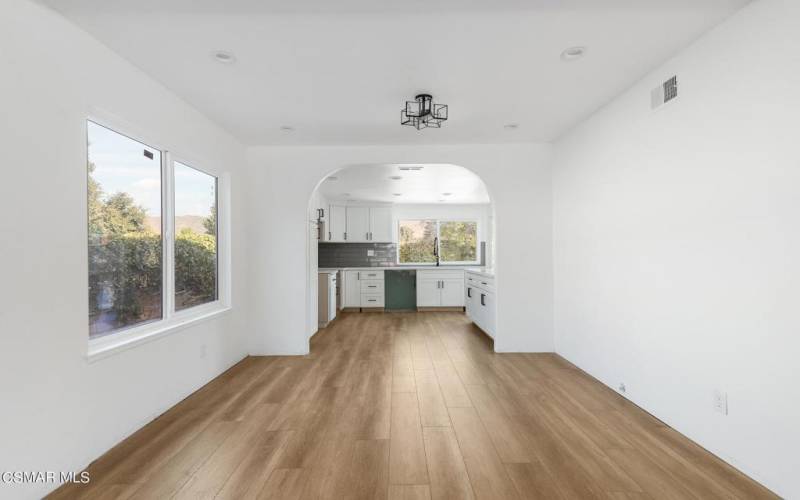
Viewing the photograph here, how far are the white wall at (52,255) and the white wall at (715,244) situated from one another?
3504 mm

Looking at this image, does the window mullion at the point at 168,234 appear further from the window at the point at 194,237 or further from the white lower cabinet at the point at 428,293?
the white lower cabinet at the point at 428,293

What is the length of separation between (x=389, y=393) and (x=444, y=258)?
5.76 meters

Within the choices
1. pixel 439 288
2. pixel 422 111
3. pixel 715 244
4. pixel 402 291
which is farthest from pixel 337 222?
pixel 715 244

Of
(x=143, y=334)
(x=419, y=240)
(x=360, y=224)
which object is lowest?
(x=143, y=334)

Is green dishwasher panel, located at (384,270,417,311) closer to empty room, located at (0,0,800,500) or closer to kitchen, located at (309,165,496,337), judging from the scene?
kitchen, located at (309,165,496,337)

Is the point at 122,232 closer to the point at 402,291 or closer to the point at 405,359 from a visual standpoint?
the point at 405,359

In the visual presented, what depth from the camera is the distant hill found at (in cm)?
284

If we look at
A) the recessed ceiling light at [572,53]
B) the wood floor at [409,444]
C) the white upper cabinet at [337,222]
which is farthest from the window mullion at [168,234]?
the white upper cabinet at [337,222]

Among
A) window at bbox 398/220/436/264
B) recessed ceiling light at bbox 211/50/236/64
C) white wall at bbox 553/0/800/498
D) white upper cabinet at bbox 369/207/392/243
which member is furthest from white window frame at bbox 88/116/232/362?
window at bbox 398/220/436/264

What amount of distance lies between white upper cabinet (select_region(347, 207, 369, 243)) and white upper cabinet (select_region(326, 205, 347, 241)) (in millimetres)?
107

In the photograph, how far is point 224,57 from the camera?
245 centimetres

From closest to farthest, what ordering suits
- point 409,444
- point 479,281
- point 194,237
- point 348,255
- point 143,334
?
point 409,444 < point 143,334 < point 194,237 < point 479,281 < point 348,255

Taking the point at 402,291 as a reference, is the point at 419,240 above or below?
above

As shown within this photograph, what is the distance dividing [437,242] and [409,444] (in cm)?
657
